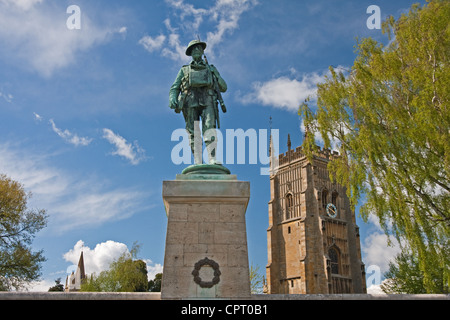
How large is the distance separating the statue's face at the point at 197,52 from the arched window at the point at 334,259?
53.5 meters

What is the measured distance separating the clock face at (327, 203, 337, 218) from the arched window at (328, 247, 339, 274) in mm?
4638

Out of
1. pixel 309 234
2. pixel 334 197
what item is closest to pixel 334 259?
pixel 309 234

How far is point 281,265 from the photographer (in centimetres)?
5622

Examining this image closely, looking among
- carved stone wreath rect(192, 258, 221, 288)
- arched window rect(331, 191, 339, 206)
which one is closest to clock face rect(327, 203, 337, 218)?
arched window rect(331, 191, 339, 206)

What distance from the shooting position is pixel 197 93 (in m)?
7.82

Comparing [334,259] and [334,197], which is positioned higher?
[334,197]

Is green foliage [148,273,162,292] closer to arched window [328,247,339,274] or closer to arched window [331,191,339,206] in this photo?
arched window [328,247,339,274]

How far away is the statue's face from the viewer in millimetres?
7906

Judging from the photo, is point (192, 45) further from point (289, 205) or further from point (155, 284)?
point (289, 205)

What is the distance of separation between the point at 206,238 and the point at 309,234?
50059 mm

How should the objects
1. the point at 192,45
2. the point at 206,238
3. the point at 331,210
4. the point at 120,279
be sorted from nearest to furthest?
the point at 206,238 < the point at 192,45 < the point at 120,279 < the point at 331,210
